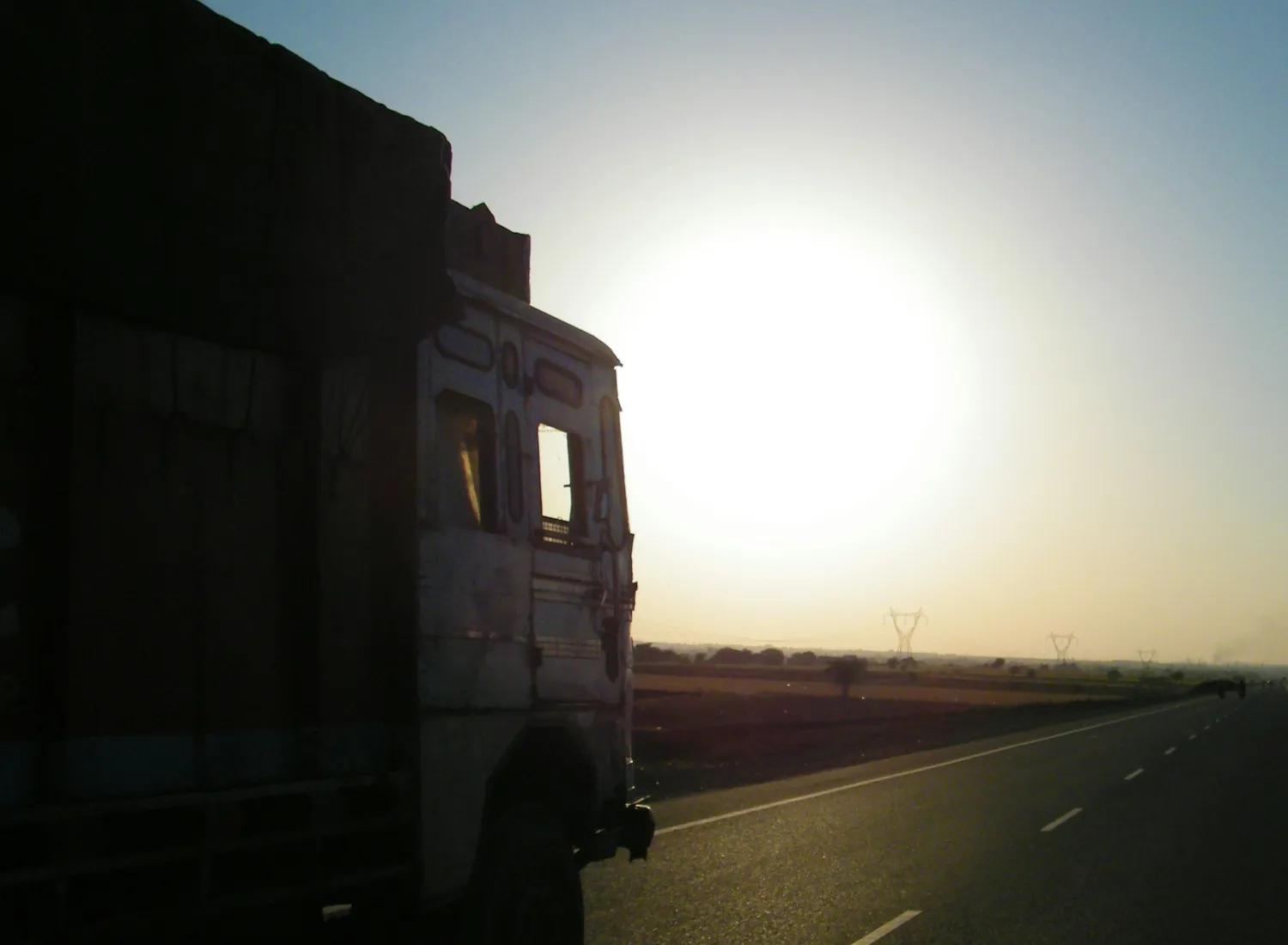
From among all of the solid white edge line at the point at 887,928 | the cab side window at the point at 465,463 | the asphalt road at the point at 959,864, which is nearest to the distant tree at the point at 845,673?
the asphalt road at the point at 959,864

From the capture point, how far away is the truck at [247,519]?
3.52m

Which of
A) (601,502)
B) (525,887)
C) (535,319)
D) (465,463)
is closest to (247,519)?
(465,463)

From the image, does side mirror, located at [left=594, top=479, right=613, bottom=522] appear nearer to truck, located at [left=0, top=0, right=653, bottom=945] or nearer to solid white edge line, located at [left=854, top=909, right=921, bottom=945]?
truck, located at [left=0, top=0, right=653, bottom=945]

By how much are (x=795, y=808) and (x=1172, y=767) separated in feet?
38.5

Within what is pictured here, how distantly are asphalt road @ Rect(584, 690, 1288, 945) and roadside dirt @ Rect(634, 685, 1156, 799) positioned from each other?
2.70 meters

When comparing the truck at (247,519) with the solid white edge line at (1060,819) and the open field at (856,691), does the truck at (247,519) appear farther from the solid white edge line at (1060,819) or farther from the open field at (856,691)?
the open field at (856,691)

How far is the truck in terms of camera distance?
11.6 feet

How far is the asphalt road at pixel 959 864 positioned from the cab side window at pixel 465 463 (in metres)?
3.82

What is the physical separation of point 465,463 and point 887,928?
16.7ft

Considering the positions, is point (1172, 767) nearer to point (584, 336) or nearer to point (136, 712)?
point (584, 336)

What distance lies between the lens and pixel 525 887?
18.3ft

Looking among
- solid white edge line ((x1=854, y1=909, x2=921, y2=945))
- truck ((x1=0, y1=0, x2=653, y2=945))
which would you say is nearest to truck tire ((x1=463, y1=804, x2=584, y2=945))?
truck ((x1=0, y1=0, x2=653, y2=945))

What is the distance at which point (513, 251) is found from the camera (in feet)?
Answer: 21.9

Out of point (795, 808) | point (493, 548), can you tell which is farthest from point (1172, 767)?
point (493, 548)
